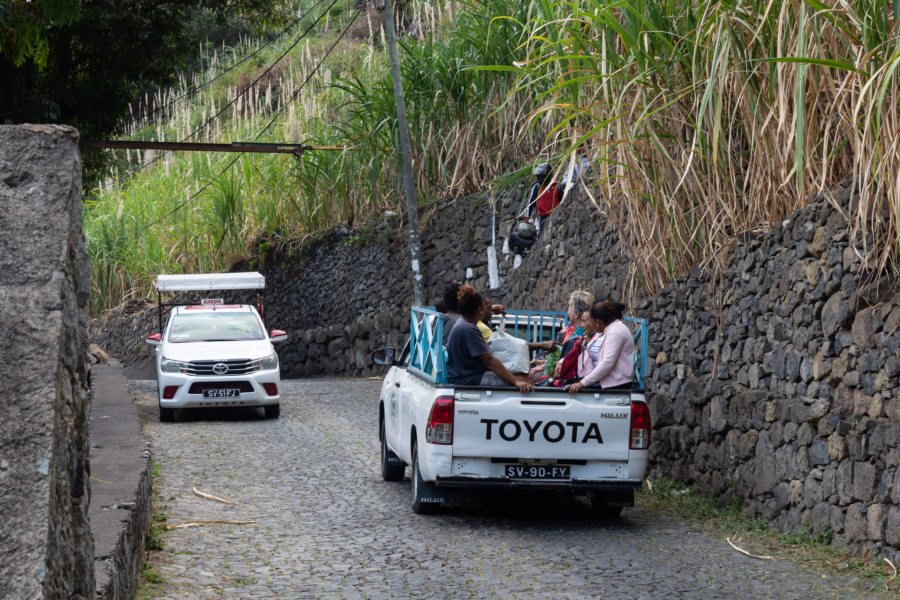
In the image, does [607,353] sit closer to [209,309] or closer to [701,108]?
[701,108]

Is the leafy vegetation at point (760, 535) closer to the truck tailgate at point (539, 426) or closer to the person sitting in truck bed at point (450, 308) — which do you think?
the truck tailgate at point (539, 426)

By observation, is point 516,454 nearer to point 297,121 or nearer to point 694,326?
point 694,326

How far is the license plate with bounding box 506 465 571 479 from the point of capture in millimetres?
7344

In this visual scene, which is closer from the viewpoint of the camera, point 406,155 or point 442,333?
point 442,333

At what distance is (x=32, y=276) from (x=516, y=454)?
509cm

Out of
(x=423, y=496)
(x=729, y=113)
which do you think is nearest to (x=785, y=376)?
Result: (x=729, y=113)

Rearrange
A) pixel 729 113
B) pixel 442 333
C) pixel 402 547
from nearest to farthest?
pixel 402 547, pixel 442 333, pixel 729 113

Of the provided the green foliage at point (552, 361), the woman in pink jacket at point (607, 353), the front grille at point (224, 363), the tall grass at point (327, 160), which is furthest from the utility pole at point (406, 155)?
the woman in pink jacket at point (607, 353)

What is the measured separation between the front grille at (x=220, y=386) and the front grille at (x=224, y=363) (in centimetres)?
14

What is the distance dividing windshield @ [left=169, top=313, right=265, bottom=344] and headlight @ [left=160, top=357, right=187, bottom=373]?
836 mm

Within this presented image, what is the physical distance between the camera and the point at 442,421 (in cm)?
727

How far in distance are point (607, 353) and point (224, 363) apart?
7.51 metres

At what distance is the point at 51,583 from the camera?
2297mm

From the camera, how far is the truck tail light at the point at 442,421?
726 cm
